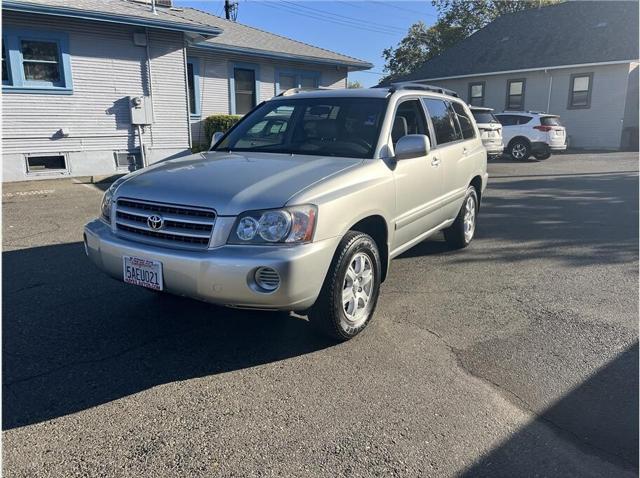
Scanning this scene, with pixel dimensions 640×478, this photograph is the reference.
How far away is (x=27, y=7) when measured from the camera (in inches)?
403

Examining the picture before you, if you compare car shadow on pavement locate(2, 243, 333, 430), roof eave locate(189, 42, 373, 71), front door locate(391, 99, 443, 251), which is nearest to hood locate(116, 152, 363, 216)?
front door locate(391, 99, 443, 251)

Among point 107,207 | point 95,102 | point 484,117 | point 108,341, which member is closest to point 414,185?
point 107,207

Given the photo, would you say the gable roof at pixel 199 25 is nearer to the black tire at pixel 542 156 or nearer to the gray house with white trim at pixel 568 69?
the black tire at pixel 542 156

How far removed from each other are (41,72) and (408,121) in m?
9.88

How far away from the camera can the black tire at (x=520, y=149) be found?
725 inches

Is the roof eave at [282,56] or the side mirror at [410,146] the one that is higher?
the roof eave at [282,56]

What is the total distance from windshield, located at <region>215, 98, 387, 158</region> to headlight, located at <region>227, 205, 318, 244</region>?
1.26 meters

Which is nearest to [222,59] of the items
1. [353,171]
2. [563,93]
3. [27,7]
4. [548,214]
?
[27,7]

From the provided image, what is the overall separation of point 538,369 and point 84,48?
1192cm

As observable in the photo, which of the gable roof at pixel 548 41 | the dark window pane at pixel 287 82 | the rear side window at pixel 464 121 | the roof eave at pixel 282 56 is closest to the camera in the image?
the rear side window at pixel 464 121

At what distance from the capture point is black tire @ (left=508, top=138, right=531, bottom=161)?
18413mm

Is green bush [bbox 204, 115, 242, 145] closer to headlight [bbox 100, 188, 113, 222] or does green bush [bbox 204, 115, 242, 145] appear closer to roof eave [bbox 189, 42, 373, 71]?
roof eave [bbox 189, 42, 373, 71]

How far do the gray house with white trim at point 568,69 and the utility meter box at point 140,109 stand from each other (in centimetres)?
1955

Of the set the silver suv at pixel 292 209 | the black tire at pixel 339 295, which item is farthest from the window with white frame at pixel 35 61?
the black tire at pixel 339 295
